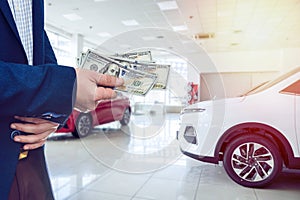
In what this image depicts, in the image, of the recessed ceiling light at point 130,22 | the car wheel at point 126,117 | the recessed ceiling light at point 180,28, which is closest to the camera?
the car wheel at point 126,117

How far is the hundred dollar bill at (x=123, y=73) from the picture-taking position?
52 centimetres

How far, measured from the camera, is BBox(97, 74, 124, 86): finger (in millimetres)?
458

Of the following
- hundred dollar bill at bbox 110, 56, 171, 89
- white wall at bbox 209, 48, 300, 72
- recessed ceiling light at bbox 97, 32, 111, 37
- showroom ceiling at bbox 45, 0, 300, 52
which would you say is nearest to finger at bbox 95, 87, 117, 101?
hundred dollar bill at bbox 110, 56, 171, 89

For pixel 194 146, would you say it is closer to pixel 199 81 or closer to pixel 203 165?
pixel 203 165

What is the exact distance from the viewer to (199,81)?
1107 centimetres

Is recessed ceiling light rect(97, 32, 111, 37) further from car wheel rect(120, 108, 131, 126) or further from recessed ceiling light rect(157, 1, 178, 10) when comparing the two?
car wheel rect(120, 108, 131, 126)

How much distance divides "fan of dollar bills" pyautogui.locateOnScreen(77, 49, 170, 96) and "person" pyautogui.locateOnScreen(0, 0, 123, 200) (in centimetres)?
5

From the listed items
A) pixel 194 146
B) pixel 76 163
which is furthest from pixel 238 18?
pixel 76 163

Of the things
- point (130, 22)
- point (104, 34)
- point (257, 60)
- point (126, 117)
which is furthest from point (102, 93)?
point (257, 60)

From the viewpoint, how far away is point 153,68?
57 cm

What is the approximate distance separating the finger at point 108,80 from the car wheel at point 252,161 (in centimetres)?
226

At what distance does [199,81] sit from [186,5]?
5.63 meters

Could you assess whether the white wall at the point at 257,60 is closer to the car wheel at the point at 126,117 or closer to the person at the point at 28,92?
the car wheel at the point at 126,117

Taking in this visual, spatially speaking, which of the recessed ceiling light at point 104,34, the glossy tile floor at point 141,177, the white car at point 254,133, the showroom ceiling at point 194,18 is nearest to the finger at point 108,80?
the glossy tile floor at point 141,177
